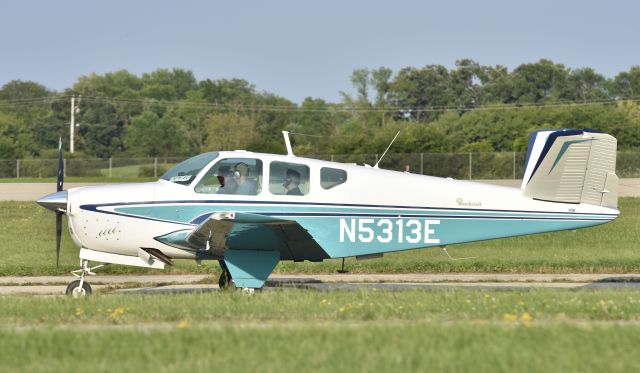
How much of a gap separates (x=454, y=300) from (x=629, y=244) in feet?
39.2

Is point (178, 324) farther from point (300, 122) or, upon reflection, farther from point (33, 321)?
point (300, 122)

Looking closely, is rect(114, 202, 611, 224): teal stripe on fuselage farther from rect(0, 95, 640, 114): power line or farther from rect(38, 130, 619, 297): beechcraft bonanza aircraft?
rect(0, 95, 640, 114): power line

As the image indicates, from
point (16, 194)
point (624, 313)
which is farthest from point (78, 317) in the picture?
point (16, 194)

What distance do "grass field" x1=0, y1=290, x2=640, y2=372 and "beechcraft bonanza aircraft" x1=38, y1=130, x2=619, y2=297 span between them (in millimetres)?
1569

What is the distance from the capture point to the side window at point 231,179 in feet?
42.9

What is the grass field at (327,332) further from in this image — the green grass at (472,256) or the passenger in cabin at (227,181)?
the green grass at (472,256)

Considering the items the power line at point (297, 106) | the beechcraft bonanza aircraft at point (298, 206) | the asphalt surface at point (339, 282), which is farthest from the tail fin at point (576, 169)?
the power line at point (297, 106)

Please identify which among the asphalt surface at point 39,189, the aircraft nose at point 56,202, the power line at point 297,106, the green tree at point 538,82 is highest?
the green tree at point 538,82

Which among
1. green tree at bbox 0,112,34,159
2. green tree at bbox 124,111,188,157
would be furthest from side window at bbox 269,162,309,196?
green tree at bbox 124,111,188,157

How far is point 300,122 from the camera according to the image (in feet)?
308

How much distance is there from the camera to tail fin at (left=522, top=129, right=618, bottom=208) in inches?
515

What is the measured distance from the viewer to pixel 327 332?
27.8 ft

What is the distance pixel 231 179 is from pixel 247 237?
91 centimetres

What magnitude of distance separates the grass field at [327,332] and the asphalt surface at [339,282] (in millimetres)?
3025
